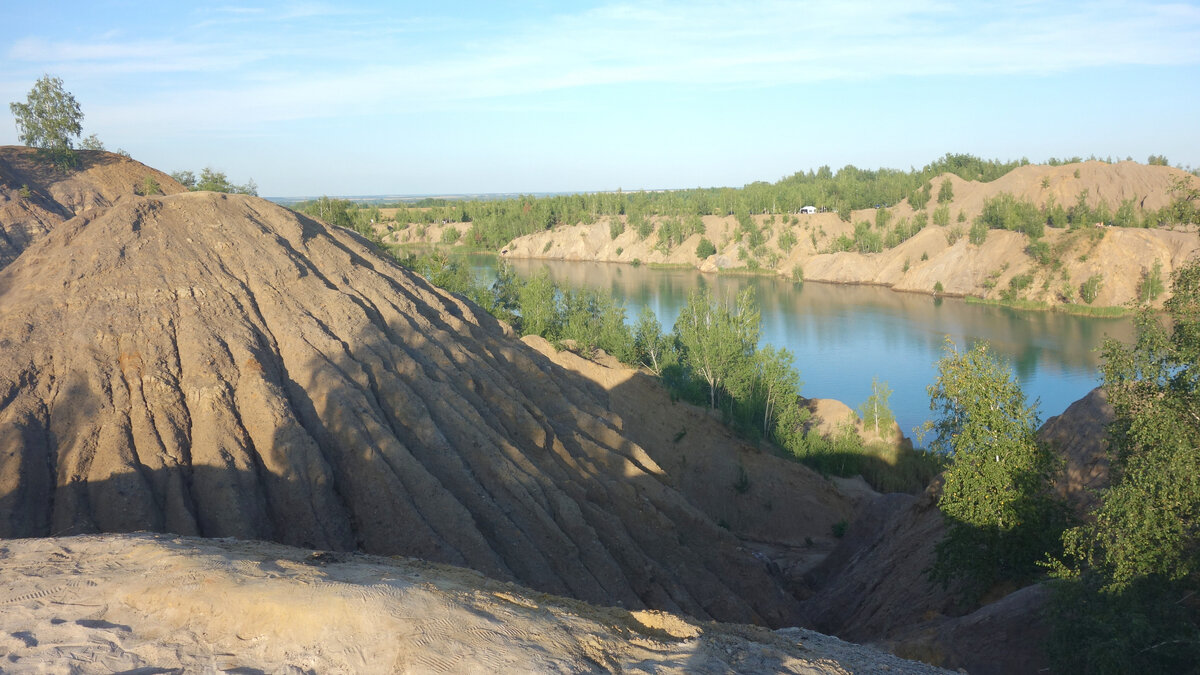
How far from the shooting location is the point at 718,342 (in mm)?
37906

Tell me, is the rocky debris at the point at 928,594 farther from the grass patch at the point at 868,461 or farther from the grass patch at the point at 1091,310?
the grass patch at the point at 1091,310

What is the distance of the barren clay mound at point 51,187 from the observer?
33.4 metres

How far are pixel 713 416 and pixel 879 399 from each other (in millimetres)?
9367

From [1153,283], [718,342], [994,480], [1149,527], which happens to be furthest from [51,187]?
[1153,283]

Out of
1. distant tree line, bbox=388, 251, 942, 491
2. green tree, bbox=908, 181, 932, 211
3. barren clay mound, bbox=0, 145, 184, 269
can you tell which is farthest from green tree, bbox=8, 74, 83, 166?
green tree, bbox=908, 181, 932, 211

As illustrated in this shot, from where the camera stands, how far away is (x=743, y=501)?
29.4 meters

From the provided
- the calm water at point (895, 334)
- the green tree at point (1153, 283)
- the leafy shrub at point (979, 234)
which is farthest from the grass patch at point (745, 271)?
the green tree at point (1153, 283)

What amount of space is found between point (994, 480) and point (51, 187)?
42.7 m

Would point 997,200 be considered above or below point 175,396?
above

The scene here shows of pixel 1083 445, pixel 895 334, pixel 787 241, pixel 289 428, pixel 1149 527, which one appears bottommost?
pixel 895 334

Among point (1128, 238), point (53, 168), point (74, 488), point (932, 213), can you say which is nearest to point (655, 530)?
point (74, 488)

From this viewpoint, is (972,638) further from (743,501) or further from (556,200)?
(556,200)

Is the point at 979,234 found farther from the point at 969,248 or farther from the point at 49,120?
the point at 49,120

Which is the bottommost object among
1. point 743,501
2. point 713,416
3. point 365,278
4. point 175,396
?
point 743,501
